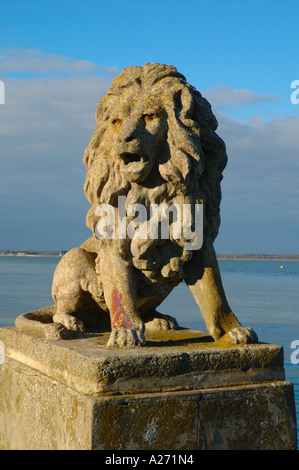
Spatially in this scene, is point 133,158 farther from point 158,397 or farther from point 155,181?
point 158,397

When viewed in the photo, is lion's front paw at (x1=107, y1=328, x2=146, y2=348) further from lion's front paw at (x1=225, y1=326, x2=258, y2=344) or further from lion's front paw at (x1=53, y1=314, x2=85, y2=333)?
lion's front paw at (x1=53, y1=314, x2=85, y2=333)

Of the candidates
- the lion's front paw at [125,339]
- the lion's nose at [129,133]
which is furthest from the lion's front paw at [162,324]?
the lion's nose at [129,133]

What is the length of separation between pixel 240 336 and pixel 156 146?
1.29 metres

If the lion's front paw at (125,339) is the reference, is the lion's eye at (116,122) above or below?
above

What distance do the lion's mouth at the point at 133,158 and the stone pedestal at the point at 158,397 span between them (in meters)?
1.14

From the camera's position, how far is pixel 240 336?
359cm

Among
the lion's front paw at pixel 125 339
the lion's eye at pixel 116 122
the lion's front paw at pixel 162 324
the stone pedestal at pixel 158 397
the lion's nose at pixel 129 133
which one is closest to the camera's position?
the stone pedestal at pixel 158 397

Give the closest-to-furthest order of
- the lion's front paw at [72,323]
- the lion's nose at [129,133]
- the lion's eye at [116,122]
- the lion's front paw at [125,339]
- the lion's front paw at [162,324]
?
the lion's front paw at [125,339]
the lion's nose at [129,133]
the lion's eye at [116,122]
the lion's front paw at [72,323]
the lion's front paw at [162,324]

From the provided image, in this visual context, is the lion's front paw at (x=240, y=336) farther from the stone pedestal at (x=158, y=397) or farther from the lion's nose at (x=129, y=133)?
the lion's nose at (x=129, y=133)

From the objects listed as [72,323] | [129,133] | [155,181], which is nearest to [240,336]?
[155,181]

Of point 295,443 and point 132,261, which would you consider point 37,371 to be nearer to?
point 132,261

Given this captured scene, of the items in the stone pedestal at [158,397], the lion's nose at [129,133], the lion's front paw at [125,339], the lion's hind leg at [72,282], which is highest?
the lion's nose at [129,133]

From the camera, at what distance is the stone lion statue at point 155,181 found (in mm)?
3633
